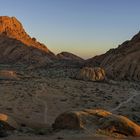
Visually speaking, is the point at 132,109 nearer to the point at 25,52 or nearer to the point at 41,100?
the point at 41,100

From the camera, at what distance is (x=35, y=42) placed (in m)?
181

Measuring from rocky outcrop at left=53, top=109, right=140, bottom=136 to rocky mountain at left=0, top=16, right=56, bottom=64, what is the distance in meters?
106

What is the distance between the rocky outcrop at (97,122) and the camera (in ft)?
66.3

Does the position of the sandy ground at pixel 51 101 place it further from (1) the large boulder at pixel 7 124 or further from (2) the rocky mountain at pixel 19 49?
(2) the rocky mountain at pixel 19 49

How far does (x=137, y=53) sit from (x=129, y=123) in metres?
65.5

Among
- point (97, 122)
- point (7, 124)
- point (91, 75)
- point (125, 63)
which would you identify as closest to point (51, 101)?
point (7, 124)

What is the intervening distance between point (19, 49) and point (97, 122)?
13508cm

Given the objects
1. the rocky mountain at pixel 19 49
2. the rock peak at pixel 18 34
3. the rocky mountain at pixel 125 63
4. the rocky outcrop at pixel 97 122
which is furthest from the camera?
the rock peak at pixel 18 34

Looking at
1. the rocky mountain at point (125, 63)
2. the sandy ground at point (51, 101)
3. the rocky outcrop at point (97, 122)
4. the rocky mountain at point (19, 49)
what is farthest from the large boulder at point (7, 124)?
the rocky mountain at point (19, 49)

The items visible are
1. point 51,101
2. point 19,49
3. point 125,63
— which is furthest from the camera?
point 19,49

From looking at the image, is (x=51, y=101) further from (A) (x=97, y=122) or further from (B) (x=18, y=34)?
(B) (x=18, y=34)

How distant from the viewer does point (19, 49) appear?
154 meters

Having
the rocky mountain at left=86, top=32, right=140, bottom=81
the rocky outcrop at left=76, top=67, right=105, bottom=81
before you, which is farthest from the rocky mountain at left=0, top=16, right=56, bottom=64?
the rocky outcrop at left=76, top=67, right=105, bottom=81

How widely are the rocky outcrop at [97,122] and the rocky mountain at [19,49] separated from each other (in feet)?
349
